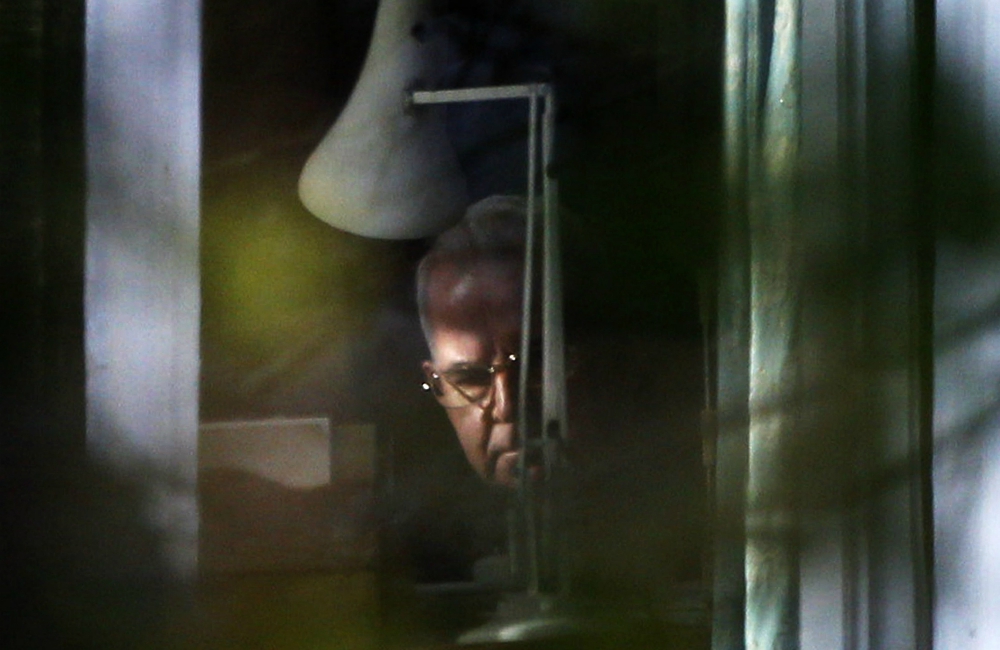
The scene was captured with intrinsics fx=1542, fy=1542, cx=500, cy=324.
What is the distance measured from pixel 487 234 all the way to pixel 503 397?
180mm

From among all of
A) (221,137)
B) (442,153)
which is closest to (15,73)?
(221,137)

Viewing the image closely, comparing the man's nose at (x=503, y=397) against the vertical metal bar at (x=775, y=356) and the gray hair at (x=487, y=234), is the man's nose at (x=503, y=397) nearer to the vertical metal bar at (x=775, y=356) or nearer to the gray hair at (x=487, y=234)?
the gray hair at (x=487, y=234)

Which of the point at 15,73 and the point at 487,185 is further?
the point at 487,185

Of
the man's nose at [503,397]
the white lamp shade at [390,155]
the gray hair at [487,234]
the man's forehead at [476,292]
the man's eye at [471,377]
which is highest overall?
the white lamp shade at [390,155]

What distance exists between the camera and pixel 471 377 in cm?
169

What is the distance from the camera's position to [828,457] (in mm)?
1672

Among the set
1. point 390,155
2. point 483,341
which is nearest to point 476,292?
point 483,341

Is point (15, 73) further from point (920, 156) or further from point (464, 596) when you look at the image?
point (920, 156)

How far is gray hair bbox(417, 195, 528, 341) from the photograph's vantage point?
1.69m

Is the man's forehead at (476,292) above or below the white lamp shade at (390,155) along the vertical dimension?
below

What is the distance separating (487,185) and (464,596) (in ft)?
1.48

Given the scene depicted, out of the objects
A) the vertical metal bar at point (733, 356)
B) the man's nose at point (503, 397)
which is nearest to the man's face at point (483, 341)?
the man's nose at point (503, 397)

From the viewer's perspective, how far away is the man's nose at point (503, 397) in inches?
66.5

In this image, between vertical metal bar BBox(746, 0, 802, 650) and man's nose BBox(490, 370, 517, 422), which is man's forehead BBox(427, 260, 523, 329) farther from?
vertical metal bar BBox(746, 0, 802, 650)
